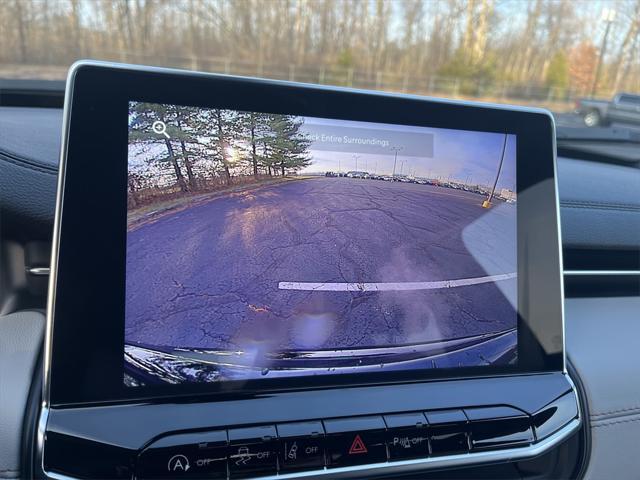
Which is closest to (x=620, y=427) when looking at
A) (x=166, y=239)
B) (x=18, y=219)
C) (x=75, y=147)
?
(x=166, y=239)

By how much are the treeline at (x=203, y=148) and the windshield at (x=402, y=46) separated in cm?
1943

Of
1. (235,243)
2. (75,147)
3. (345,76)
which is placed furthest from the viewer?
(345,76)

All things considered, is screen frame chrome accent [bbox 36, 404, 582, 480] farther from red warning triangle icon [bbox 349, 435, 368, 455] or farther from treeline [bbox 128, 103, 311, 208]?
treeline [bbox 128, 103, 311, 208]

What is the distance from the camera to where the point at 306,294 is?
1224 millimetres

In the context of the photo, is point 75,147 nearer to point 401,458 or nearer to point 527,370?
point 401,458

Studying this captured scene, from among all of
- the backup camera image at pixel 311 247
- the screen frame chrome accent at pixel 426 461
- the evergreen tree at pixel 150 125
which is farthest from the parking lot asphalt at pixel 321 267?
the screen frame chrome accent at pixel 426 461

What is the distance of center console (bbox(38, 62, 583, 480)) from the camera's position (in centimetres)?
106

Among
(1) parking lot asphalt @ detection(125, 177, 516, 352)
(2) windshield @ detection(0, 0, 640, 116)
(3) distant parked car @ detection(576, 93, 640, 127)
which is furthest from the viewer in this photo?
(2) windshield @ detection(0, 0, 640, 116)

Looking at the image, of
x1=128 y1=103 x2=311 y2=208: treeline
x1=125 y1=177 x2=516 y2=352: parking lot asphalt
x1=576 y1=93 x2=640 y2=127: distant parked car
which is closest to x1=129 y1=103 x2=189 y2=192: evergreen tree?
x1=128 y1=103 x2=311 y2=208: treeline

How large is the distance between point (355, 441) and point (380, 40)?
33.7m

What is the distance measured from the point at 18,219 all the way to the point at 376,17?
33.5 metres

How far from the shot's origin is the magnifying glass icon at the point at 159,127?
1.12 metres

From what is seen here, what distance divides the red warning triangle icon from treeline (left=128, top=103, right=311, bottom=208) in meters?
0.68

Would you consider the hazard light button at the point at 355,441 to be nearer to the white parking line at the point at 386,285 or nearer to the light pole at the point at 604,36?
the white parking line at the point at 386,285
